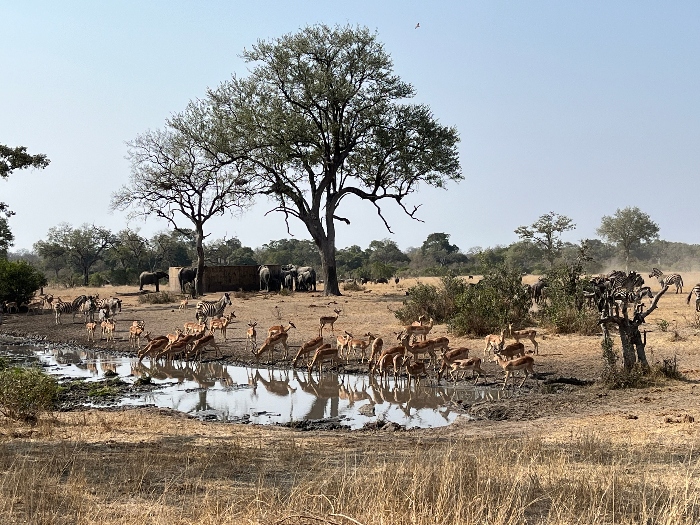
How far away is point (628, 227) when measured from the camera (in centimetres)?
7188

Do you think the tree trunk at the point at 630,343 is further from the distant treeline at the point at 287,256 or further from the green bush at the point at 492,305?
the distant treeline at the point at 287,256

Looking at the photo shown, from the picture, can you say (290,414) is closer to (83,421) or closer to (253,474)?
(83,421)

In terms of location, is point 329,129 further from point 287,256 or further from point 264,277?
point 287,256

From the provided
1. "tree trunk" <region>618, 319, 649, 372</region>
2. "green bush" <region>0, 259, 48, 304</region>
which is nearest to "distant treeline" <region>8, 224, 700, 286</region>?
"green bush" <region>0, 259, 48, 304</region>

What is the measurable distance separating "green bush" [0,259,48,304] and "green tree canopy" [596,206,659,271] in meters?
55.1

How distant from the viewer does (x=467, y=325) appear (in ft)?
64.4

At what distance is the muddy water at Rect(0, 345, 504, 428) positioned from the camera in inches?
479

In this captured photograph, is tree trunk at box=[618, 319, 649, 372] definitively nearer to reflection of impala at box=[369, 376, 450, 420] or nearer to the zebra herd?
reflection of impala at box=[369, 376, 450, 420]

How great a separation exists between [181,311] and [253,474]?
83.6ft

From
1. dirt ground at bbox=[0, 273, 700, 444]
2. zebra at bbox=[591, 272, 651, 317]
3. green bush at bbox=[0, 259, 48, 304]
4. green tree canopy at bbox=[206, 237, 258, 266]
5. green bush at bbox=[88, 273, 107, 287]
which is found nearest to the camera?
dirt ground at bbox=[0, 273, 700, 444]

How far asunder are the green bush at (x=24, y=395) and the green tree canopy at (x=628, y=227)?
220ft

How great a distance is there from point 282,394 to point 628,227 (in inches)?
2534

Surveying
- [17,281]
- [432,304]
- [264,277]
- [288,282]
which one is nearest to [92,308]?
[17,281]

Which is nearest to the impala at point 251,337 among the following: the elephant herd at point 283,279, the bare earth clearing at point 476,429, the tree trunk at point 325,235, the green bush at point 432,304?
the bare earth clearing at point 476,429
